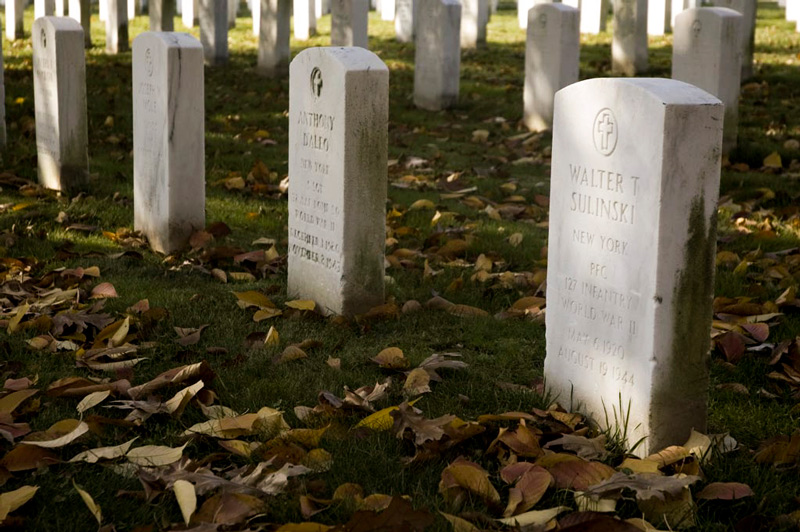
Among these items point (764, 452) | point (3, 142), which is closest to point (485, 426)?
point (764, 452)

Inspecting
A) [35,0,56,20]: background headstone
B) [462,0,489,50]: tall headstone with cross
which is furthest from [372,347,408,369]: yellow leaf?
[35,0,56,20]: background headstone

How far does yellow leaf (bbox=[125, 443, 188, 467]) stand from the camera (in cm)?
325

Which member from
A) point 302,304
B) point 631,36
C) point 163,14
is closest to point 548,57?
point 631,36

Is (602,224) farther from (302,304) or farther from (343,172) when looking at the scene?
(302,304)

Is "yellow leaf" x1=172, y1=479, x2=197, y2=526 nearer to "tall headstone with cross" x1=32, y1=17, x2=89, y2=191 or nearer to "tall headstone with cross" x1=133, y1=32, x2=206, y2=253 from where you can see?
"tall headstone with cross" x1=133, y1=32, x2=206, y2=253

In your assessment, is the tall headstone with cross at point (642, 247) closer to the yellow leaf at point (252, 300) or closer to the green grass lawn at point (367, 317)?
the green grass lawn at point (367, 317)

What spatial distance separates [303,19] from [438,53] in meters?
7.87

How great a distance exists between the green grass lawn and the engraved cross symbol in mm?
992

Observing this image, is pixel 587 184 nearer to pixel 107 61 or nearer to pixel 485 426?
pixel 485 426

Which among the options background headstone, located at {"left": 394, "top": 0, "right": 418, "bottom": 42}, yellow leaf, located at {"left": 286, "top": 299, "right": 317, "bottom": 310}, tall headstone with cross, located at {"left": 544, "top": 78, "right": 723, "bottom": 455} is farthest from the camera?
background headstone, located at {"left": 394, "top": 0, "right": 418, "bottom": 42}

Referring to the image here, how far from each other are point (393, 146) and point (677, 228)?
24.7 ft

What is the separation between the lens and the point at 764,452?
11.1 feet

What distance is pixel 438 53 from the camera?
13.0 m

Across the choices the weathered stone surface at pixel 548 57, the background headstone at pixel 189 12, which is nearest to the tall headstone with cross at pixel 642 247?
the weathered stone surface at pixel 548 57
